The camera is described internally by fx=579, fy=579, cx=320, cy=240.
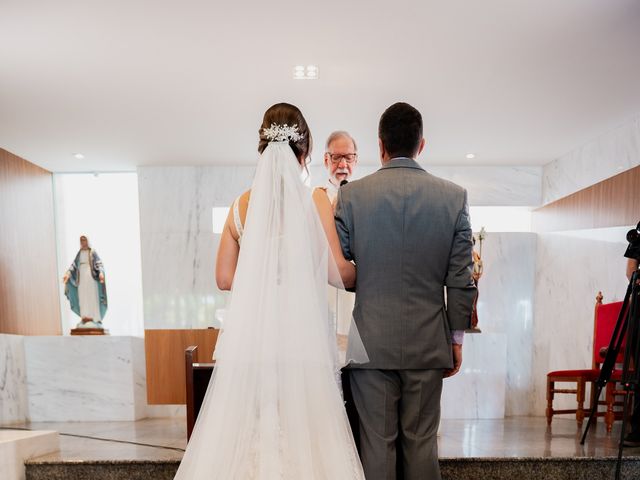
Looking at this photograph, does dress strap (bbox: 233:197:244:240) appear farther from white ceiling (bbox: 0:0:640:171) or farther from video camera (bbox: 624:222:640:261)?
video camera (bbox: 624:222:640:261)

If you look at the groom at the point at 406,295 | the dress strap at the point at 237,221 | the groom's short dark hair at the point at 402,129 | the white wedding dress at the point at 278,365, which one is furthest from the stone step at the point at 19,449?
the groom's short dark hair at the point at 402,129

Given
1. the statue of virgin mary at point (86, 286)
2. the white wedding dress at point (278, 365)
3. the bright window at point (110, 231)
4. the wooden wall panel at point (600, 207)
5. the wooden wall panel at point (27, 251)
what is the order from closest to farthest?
the white wedding dress at point (278, 365)
the wooden wall panel at point (600, 207)
the wooden wall panel at point (27, 251)
the statue of virgin mary at point (86, 286)
the bright window at point (110, 231)

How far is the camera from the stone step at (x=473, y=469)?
3.17 meters

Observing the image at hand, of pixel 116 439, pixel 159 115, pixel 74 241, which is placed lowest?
pixel 116 439

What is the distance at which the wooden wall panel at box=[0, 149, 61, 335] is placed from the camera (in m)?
5.99

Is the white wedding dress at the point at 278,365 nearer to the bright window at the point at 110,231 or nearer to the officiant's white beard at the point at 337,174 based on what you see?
the officiant's white beard at the point at 337,174

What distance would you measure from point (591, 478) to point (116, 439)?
130 inches

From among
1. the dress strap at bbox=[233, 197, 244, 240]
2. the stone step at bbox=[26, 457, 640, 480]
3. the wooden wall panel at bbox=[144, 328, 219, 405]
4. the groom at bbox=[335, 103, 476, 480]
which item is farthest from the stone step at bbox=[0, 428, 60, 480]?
the groom at bbox=[335, 103, 476, 480]

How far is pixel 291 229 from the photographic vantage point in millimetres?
1970

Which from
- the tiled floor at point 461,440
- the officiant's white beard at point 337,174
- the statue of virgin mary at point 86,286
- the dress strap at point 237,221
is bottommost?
the tiled floor at point 461,440

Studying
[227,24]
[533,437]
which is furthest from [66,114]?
[533,437]

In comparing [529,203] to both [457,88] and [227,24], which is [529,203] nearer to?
[457,88]

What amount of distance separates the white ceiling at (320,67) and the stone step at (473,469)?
2.53 m

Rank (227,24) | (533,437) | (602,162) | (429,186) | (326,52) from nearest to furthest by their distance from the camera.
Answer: (429,186)
(227,24)
(326,52)
(533,437)
(602,162)
